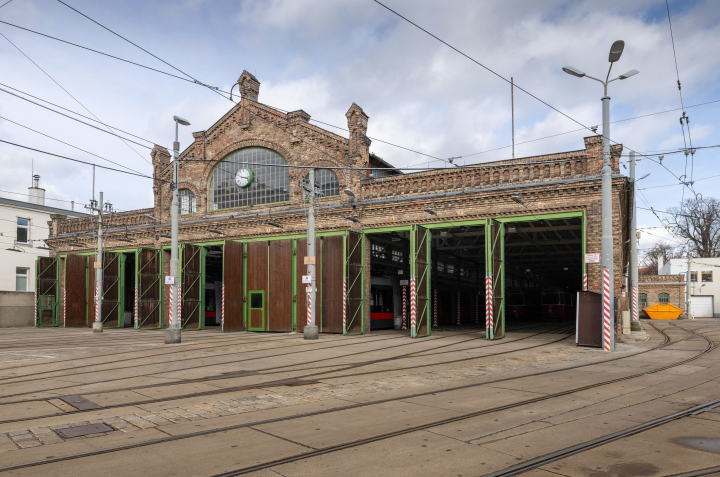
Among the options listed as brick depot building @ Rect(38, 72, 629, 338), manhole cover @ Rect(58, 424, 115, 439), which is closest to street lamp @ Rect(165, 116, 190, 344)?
brick depot building @ Rect(38, 72, 629, 338)

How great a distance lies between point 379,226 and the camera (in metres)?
25.1

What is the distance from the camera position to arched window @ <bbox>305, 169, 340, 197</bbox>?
26.8m

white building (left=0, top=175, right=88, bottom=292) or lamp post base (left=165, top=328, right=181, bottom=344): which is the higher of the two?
white building (left=0, top=175, right=88, bottom=292)

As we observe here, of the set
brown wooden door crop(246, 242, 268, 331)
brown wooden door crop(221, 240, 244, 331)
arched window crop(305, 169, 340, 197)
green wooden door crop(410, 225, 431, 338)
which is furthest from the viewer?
brown wooden door crop(221, 240, 244, 331)

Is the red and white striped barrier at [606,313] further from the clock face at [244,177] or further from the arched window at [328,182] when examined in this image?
the clock face at [244,177]

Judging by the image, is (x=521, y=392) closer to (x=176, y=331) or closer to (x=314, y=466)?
(x=314, y=466)

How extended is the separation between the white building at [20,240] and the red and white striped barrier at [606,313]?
39.6 metres

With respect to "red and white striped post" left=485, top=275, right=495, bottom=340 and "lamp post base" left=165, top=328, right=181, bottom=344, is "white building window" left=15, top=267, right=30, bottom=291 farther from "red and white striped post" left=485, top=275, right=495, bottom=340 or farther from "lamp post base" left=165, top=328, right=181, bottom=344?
"red and white striped post" left=485, top=275, right=495, bottom=340

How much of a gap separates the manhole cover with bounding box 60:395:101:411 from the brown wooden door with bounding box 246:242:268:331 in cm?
1746

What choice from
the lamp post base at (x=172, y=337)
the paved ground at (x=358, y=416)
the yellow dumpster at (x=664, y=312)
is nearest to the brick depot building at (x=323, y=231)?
the lamp post base at (x=172, y=337)

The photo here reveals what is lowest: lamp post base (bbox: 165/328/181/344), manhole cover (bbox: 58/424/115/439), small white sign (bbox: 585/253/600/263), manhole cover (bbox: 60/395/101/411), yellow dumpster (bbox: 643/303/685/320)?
yellow dumpster (bbox: 643/303/685/320)

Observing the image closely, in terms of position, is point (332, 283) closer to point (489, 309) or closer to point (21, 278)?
point (489, 309)

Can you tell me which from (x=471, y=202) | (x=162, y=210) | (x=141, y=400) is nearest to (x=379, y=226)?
(x=471, y=202)

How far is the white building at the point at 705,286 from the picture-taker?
2309 inches
